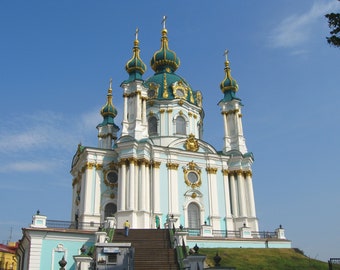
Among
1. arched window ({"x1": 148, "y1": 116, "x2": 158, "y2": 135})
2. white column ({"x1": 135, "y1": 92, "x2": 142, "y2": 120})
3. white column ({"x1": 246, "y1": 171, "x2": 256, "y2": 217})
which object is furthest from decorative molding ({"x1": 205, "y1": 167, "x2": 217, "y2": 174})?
white column ({"x1": 135, "y1": 92, "x2": 142, "y2": 120})

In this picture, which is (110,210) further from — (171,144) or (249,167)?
(249,167)

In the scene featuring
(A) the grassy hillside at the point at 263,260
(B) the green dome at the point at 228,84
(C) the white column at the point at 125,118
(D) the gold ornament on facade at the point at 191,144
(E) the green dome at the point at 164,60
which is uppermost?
(E) the green dome at the point at 164,60

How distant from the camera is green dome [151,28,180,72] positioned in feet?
153

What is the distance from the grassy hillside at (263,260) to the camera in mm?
24328

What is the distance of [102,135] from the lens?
46.7 m

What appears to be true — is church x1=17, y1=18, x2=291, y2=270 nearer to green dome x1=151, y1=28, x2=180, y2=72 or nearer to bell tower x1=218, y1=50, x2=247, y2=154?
bell tower x1=218, y1=50, x2=247, y2=154

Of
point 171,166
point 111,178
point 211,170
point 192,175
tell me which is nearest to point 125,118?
point 111,178

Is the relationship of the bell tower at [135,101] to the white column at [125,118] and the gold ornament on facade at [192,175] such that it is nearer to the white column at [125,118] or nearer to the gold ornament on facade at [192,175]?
the white column at [125,118]

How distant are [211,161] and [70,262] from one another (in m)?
17.4

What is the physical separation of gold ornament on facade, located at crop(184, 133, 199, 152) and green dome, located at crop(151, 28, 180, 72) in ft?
35.1

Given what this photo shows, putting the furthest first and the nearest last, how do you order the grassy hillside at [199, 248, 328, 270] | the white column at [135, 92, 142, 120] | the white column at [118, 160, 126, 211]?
the white column at [135, 92, 142, 120] → the white column at [118, 160, 126, 211] → the grassy hillside at [199, 248, 328, 270]

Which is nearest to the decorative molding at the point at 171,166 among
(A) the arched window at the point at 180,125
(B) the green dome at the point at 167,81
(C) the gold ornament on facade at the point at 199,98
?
(A) the arched window at the point at 180,125

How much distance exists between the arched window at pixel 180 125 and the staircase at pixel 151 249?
16.5 m

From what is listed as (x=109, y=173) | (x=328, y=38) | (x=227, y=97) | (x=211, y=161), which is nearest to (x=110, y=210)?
(x=109, y=173)
